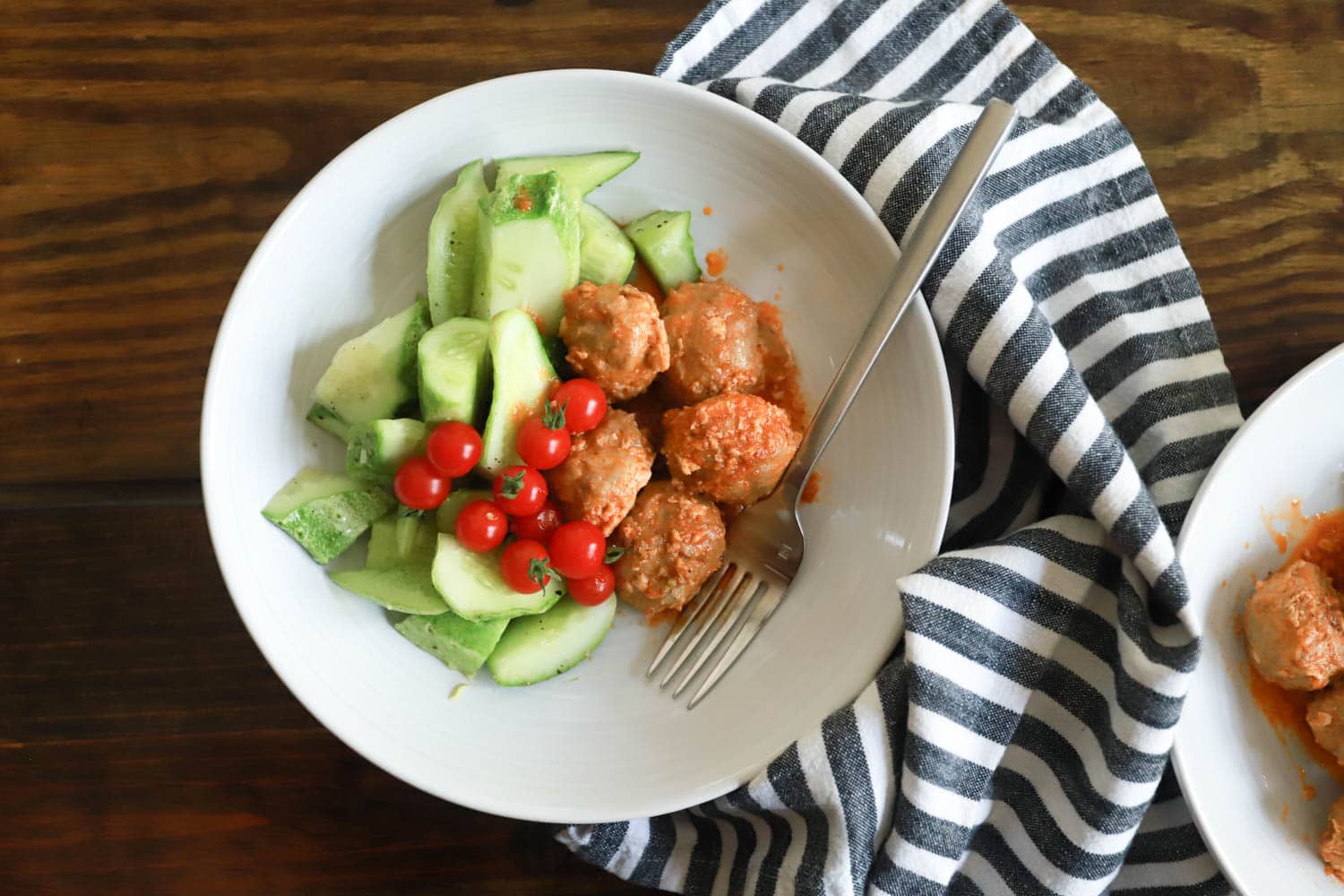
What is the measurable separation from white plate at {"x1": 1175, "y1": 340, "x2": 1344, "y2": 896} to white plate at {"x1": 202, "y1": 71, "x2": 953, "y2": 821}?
67 cm

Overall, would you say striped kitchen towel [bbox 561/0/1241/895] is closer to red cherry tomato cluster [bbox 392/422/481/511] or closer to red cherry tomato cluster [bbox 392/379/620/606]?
red cherry tomato cluster [bbox 392/379/620/606]

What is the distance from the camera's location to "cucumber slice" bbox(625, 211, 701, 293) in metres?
2.23

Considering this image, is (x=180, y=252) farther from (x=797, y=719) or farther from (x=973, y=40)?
(x=973, y=40)

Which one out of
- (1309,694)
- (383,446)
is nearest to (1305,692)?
(1309,694)

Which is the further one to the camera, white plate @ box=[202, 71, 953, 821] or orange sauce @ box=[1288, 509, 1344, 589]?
orange sauce @ box=[1288, 509, 1344, 589]

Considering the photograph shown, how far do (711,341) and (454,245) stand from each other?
0.63 m

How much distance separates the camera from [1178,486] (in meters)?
2.30

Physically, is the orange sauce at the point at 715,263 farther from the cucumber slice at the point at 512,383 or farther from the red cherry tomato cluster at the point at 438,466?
the red cherry tomato cluster at the point at 438,466

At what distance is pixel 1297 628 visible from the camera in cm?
209

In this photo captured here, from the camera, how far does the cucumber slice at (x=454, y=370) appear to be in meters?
2.05

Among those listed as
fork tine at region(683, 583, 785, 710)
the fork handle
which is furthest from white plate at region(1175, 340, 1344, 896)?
fork tine at region(683, 583, 785, 710)

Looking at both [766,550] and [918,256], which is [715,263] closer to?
[918,256]

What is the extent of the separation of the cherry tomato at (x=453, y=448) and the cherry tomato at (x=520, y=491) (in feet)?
0.28

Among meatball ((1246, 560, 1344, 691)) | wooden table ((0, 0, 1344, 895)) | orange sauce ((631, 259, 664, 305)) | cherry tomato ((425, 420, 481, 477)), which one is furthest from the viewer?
wooden table ((0, 0, 1344, 895))
